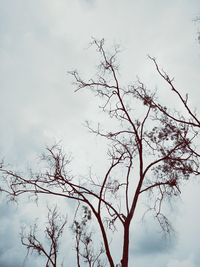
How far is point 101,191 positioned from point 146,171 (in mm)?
2172

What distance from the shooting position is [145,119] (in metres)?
15.3

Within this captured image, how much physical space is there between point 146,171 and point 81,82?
16.4 ft

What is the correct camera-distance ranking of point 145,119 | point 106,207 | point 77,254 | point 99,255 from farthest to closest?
point 99,255, point 77,254, point 145,119, point 106,207

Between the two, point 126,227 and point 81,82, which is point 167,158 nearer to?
point 126,227

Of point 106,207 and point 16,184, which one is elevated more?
point 16,184

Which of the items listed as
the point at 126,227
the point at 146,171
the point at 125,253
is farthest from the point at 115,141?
the point at 125,253

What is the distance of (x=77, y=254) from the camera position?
28.5 meters

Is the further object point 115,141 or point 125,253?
point 115,141

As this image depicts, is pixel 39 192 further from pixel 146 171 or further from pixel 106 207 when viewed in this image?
pixel 146 171

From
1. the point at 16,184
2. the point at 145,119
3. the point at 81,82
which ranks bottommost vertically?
the point at 16,184

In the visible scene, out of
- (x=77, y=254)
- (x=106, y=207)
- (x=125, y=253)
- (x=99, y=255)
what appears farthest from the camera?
(x=99, y=255)

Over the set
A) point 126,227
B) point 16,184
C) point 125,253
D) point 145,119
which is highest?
point 145,119

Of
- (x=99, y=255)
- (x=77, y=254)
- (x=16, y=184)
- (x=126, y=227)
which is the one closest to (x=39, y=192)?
(x=16, y=184)

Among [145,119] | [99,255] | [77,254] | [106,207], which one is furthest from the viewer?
[99,255]
